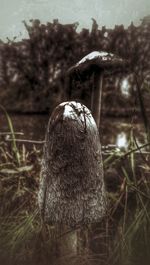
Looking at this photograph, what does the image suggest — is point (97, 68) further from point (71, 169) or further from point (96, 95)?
point (71, 169)

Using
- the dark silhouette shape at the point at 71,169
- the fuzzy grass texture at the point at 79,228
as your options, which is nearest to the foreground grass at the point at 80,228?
the fuzzy grass texture at the point at 79,228

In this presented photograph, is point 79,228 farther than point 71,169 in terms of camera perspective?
Yes

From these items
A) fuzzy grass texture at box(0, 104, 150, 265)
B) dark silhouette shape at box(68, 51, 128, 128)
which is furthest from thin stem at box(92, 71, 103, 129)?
fuzzy grass texture at box(0, 104, 150, 265)

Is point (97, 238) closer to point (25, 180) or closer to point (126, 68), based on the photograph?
point (25, 180)

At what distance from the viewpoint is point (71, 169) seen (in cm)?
110

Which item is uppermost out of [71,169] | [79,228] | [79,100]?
[79,100]

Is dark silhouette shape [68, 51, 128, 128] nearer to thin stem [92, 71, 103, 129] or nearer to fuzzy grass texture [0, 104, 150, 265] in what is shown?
thin stem [92, 71, 103, 129]

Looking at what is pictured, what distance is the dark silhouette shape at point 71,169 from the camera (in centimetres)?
110

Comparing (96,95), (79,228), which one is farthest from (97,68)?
(79,228)

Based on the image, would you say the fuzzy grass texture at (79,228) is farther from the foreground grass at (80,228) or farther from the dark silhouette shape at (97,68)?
the dark silhouette shape at (97,68)

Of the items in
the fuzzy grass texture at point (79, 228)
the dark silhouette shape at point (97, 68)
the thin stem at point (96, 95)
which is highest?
the dark silhouette shape at point (97, 68)

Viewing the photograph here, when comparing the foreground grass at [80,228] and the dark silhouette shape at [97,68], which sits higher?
the dark silhouette shape at [97,68]

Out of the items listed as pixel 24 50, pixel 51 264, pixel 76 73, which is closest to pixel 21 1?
pixel 24 50

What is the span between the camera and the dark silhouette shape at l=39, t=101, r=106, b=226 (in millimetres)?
1099
